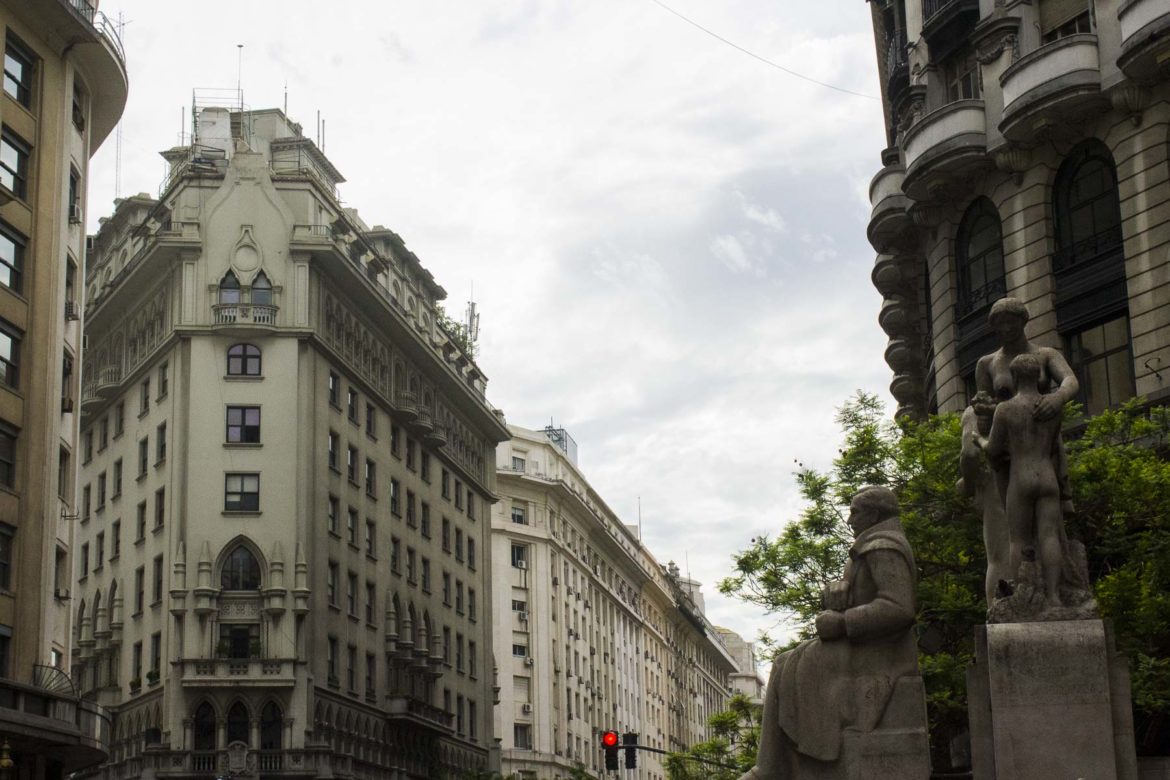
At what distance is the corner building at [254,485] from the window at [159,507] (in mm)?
214

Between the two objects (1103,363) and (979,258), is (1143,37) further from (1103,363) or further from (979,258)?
(979,258)

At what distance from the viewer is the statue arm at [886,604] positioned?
11.4 m

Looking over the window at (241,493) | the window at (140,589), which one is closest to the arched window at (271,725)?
the window at (140,589)

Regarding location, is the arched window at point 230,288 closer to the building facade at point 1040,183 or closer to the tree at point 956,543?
the building facade at point 1040,183

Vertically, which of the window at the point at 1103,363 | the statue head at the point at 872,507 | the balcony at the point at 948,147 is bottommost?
the statue head at the point at 872,507

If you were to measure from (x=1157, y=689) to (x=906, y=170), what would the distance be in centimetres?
2270

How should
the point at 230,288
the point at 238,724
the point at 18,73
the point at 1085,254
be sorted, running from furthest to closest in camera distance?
the point at 230,288, the point at 238,724, the point at 18,73, the point at 1085,254

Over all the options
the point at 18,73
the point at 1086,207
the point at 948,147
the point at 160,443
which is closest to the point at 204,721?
the point at 160,443

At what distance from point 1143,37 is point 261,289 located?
43619 millimetres

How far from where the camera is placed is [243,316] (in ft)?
234

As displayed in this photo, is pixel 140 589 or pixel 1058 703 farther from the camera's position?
pixel 140 589

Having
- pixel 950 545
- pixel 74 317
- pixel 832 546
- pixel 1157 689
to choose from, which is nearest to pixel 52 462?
pixel 74 317

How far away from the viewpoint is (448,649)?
8531cm

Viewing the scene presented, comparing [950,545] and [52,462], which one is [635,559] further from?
[950,545]
